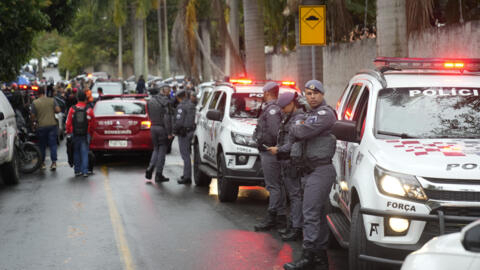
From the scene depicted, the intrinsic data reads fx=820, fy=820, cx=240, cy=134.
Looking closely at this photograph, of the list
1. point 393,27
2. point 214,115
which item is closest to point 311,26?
point 393,27

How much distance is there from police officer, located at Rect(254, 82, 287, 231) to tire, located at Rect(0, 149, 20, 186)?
22.4 feet

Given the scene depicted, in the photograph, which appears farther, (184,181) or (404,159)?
(184,181)

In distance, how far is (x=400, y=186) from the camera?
6.84m

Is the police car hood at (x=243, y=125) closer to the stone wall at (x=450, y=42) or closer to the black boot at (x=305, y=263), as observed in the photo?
the stone wall at (x=450, y=42)

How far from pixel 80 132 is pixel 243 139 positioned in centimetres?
537

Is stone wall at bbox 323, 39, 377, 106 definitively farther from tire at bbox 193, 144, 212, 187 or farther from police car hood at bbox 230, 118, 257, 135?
police car hood at bbox 230, 118, 257, 135

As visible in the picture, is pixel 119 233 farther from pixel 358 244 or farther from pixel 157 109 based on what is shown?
pixel 157 109

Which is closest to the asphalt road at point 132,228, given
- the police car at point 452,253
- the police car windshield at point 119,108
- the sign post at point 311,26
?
the sign post at point 311,26

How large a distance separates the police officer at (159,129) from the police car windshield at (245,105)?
7.61 feet

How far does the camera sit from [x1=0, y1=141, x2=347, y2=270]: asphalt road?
893cm

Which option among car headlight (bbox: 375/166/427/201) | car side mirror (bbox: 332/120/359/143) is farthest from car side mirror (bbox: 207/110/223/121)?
car headlight (bbox: 375/166/427/201)

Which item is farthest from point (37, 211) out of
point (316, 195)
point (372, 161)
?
point (372, 161)

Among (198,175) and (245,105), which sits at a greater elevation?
(245,105)

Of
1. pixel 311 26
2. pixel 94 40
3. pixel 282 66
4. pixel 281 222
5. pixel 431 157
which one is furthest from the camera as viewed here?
pixel 94 40
